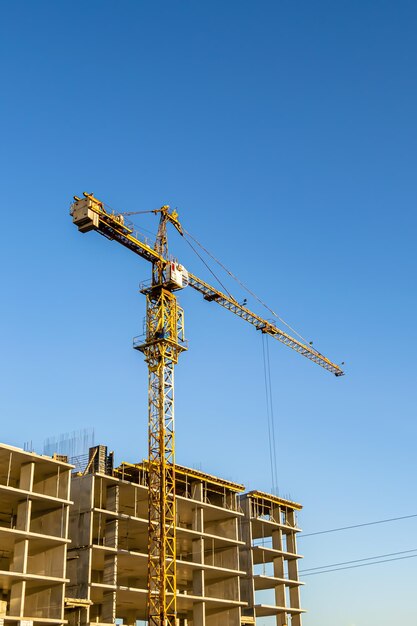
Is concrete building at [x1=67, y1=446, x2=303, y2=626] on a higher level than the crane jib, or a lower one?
lower

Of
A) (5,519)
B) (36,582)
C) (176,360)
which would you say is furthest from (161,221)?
(36,582)

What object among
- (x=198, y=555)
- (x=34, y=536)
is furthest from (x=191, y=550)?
(x=34, y=536)

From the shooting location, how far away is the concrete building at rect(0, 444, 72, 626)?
53656 millimetres

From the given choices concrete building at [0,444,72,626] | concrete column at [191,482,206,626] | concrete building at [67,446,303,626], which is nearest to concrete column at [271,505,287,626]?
concrete building at [67,446,303,626]

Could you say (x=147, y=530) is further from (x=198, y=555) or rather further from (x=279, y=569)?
(x=279, y=569)

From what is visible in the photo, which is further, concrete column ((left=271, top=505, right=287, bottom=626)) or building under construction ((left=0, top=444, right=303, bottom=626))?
concrete column ((left=271, top=505, right=287, bottom=626))

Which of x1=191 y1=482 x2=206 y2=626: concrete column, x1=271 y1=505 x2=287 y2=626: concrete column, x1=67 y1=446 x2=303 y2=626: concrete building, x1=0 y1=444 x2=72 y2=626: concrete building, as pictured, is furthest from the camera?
x1=271 y1=505 x2=287 y2=626: concrete column

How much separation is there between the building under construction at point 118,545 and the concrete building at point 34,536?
3.0 inches

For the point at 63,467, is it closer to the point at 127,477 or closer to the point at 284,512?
the point at 127,477

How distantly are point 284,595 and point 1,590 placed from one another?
38105 millimetres

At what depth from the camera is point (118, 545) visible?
73062 mm

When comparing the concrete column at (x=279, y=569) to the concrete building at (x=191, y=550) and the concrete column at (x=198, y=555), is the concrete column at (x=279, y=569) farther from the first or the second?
the concrete column at (x=198, y=555)

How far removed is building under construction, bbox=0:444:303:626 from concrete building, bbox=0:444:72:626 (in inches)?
3.0

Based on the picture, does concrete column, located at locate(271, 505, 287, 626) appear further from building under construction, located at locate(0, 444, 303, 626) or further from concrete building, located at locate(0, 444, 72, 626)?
concrete building, located at locate(0, 444, 72, 626)
